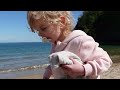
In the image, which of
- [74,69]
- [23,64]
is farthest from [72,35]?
[23,64]

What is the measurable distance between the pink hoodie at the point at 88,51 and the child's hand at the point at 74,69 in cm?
6

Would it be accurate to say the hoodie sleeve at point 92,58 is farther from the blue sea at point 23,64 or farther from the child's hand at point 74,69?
the blue sea at point 23,64

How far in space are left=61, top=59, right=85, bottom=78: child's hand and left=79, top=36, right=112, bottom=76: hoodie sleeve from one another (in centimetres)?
3

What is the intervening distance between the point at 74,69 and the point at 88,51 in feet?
0.76

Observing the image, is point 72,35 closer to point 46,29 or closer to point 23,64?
point 46,29

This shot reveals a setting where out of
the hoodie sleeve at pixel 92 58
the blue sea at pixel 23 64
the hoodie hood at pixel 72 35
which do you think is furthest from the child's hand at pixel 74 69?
the blue sea at pixel 23 64

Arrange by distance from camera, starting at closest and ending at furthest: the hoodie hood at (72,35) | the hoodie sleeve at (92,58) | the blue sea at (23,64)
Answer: the hoodie sleeve at (92,58), the hoodie hood at (72,35), the blue sea at (23,64)

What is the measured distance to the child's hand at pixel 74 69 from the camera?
3.63 feet

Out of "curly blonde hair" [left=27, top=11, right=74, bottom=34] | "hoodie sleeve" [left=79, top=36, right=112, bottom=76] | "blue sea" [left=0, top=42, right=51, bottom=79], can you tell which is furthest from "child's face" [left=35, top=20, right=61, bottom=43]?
"blue sea" [left=0, top=42, right=51, bottom=79]

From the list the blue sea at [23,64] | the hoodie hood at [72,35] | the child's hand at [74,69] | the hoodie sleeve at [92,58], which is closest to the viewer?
the child's hand at [74,69]

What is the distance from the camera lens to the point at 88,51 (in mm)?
1319
